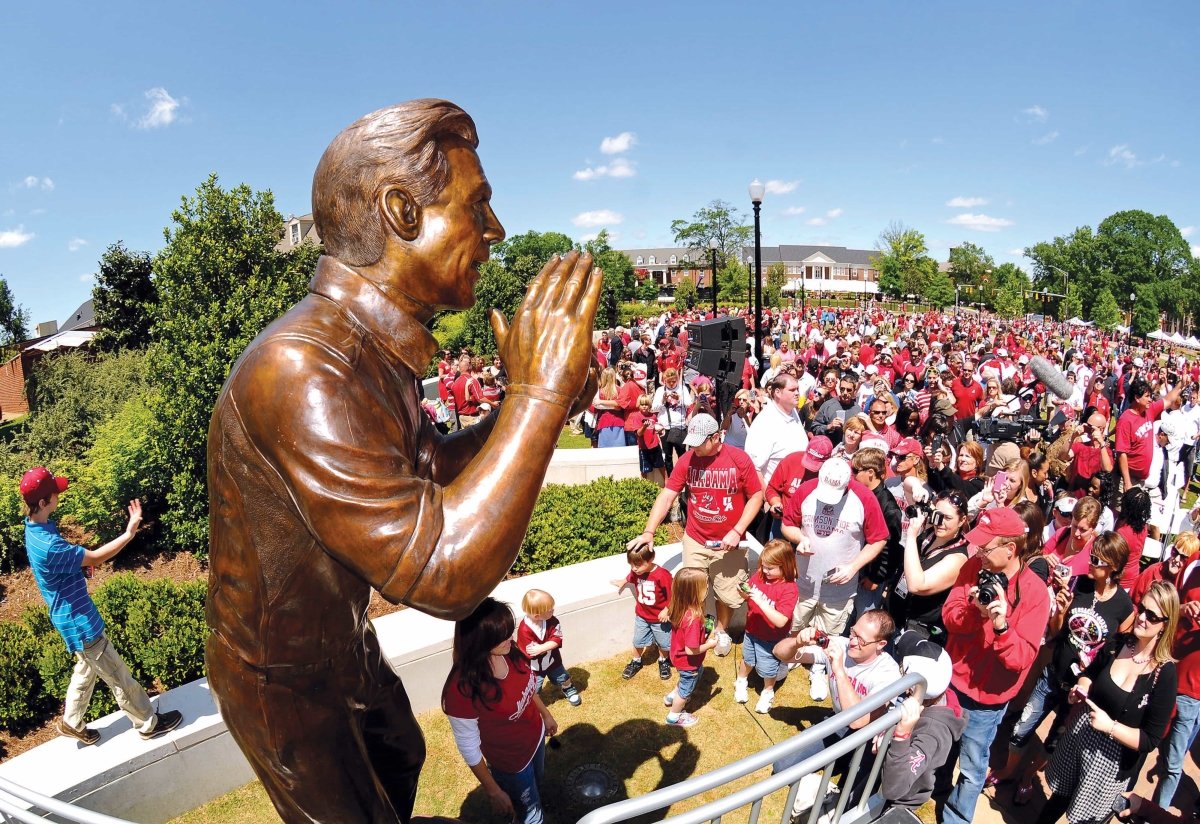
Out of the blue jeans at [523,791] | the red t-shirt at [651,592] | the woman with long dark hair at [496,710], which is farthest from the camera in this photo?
the red t-shirt at [651,592]

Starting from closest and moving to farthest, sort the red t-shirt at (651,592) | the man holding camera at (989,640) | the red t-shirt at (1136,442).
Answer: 1. the man holding camera at (989,640)
2. the red t-shirt at (651,592)
3. the red t-shirt at (1136,442)

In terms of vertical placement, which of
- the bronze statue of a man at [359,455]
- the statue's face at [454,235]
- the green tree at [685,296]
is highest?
the green tree at [685,296]

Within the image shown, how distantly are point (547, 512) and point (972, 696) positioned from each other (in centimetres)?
414

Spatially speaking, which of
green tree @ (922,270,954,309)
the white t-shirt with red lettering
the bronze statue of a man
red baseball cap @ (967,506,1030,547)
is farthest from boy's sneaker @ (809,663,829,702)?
green tree @ (922,270,954,309)

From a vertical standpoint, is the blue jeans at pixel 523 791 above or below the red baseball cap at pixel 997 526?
below

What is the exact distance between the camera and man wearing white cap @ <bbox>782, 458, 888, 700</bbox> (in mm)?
5121

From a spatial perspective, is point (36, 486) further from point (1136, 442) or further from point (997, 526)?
point (1136, 442)

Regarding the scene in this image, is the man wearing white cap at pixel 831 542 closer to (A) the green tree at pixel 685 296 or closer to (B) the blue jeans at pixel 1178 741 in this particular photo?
(B) the blue jeans at pixel 1178 741

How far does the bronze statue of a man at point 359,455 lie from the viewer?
123cm

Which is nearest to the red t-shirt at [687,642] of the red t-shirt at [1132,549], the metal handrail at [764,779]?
the metal handrail at [764,779]

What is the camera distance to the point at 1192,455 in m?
9.54

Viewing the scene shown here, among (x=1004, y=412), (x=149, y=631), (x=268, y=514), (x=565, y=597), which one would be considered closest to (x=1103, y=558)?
(x=565, y=597)

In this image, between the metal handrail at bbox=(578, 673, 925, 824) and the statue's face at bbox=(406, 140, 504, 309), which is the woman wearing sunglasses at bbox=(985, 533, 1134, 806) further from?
the statue's face at bbox=(406, 140, 504, 309)

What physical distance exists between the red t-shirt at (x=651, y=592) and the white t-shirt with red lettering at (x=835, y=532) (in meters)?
1.14
